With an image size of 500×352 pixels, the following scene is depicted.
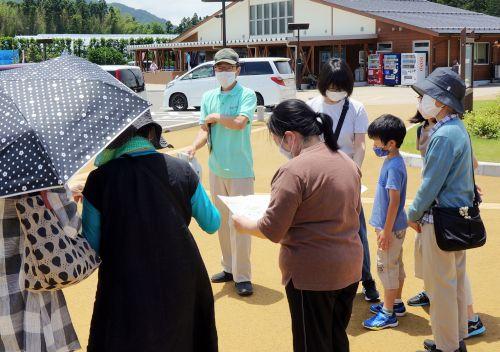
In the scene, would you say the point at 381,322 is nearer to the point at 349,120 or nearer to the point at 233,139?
the point at 349,120

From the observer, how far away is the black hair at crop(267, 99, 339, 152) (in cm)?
311

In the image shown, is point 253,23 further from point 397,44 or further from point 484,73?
point 484,73

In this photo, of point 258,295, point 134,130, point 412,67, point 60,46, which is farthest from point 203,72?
point 60,46

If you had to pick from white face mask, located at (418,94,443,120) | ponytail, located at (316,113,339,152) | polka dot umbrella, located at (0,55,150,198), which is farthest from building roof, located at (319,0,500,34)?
polka dot umbrella, located at (0,55,150,198)

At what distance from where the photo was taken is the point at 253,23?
4141 cm

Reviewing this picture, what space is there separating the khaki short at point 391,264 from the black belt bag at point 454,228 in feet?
2.50

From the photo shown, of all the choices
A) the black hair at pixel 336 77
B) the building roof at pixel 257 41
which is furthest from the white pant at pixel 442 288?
the building roof at pixel 257 41

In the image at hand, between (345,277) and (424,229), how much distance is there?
38.5 inches

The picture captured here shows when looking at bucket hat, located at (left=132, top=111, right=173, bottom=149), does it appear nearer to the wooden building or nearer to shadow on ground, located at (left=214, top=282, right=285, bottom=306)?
shadow on ground, located at (left=214, top=282, right=285, bottom=306)

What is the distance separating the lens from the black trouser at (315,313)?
3.13 m

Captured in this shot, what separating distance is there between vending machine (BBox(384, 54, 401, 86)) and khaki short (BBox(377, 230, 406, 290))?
2957 centimetres

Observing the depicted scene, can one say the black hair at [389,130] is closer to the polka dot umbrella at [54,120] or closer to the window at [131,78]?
the polka dot umbrella at [54,120]

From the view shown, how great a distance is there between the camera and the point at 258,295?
5.27m

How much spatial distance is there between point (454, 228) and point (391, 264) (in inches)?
33.9
